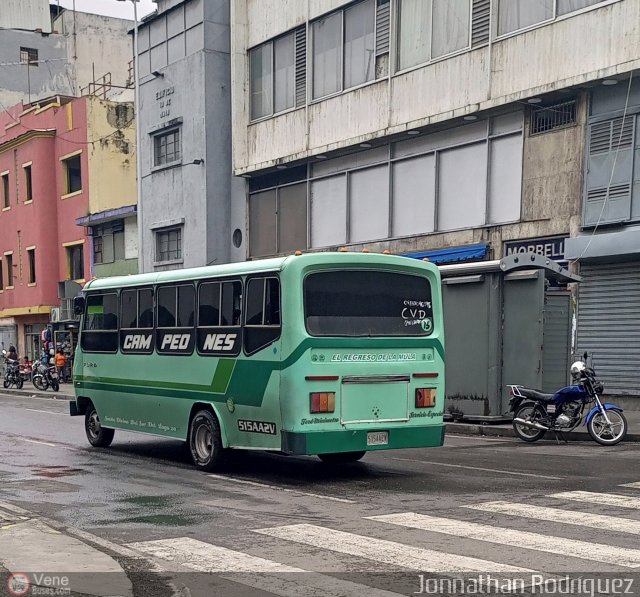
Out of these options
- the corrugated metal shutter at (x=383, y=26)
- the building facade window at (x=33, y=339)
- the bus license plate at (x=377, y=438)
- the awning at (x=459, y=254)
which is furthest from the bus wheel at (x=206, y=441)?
the building facade window at (x=33, y=339)

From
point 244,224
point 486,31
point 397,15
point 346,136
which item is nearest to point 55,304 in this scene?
point 244,224

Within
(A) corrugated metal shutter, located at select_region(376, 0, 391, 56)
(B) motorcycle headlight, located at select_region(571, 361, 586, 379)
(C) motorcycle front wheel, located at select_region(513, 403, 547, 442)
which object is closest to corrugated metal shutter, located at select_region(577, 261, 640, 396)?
(C) motorcycle front wheel, located at select_region(513, 403, 547, 442)

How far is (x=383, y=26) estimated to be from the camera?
2566 cm

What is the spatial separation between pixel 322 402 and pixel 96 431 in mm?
6155

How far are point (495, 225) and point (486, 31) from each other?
4.74m

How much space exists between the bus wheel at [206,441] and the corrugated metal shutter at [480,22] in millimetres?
13858

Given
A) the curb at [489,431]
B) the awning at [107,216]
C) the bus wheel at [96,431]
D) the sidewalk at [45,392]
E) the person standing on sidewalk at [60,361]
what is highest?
the awning at [107,216]

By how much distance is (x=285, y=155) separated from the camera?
2938 centimetres

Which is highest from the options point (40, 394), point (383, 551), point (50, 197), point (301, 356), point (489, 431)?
point (50, 197)

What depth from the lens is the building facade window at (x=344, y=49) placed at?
26250mm

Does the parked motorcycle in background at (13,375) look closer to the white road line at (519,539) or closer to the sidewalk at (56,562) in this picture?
the sidewalk at (56,562)

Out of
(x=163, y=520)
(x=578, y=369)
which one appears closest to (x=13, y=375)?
(x=578, y=369)

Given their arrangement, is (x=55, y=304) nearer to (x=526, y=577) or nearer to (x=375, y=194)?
(x=375, y=194)

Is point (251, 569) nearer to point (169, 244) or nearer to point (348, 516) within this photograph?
point (348, 516)
